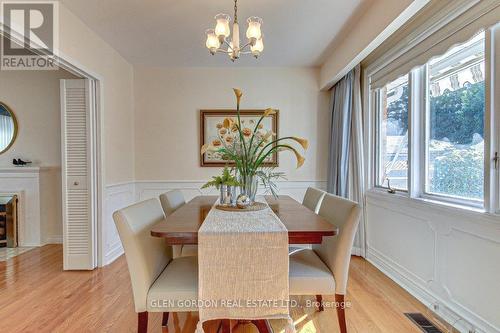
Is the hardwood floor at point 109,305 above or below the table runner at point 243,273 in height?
below

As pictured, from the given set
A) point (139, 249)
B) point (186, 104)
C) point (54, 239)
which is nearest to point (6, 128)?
point (54, 239)

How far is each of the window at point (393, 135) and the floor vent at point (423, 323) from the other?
3.58 ft

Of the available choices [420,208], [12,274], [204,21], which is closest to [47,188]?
[12,274]

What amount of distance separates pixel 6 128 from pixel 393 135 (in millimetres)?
4893

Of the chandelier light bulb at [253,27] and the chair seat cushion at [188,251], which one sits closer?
Answer: the chandelier light bulb at [253,27]

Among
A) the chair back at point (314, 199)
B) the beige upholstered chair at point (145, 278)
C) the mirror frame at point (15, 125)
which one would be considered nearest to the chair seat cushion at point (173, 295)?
the beige upholstered chair at point (145, 278)

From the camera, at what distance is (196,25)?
2.61m

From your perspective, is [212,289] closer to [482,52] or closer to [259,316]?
[259,316]

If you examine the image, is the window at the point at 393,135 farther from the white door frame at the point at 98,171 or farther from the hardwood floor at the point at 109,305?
the white door frame at the point at 98,171

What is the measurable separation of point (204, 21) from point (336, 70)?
1.59 m

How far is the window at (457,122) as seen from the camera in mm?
1735

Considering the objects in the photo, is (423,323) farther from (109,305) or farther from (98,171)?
(98,171)

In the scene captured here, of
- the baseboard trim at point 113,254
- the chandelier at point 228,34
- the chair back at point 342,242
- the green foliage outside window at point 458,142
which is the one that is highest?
the chandelier at point 228,34

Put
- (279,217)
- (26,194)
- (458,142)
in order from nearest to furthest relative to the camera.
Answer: (279,217)
(458,142)
(26,194)
